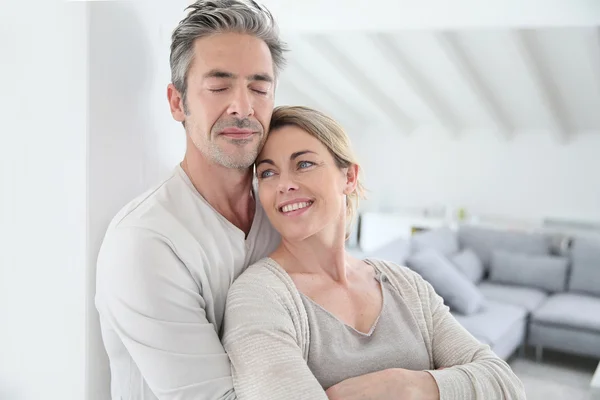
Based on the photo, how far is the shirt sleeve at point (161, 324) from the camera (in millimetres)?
1167

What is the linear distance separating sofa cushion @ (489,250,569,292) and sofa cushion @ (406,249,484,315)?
1108 millimetres

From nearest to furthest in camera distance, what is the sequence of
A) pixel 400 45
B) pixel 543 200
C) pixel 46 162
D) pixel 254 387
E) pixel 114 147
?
pixel 254 387, pixel 46 162, pixel 114 147, pixel 400 45, pixel 543 200

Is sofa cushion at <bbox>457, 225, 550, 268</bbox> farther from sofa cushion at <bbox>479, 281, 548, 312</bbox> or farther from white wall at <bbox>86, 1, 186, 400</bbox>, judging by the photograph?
white wall at <bbox>86, 1, 186, 400</bbox>

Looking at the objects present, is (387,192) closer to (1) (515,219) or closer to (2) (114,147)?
(1) (515,219)

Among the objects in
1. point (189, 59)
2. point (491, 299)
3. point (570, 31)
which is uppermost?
point (570, 31)

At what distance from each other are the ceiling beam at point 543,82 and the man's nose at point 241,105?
4412 mm

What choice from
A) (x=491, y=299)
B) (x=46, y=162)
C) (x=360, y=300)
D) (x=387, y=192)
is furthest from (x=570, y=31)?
(x=46, y=162)

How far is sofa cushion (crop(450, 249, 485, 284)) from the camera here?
5.06 m

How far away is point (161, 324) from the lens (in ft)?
3.82

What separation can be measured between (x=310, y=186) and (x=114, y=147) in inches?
18.1

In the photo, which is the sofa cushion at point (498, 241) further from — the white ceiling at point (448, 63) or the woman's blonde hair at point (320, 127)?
the woman's blonde hair at point (320, 127)

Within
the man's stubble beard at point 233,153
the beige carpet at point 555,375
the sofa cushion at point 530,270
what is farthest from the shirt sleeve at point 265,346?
the sofa cushion at point 530,270

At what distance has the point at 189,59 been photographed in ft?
4.49

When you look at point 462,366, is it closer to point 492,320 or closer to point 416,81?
point 492,320
